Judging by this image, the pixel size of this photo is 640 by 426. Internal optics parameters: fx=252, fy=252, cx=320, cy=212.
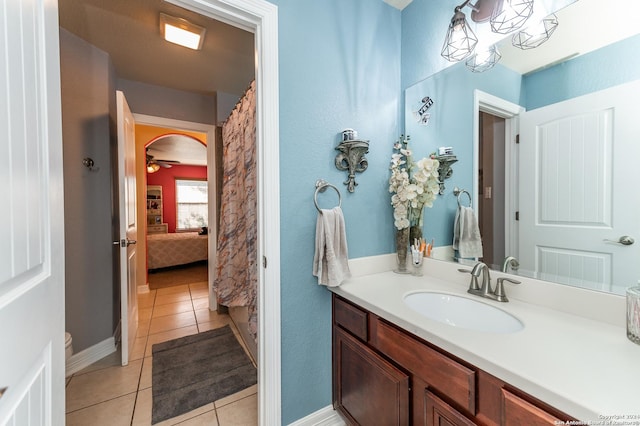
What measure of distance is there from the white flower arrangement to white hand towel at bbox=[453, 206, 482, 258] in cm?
17

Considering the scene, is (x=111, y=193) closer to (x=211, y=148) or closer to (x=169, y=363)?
(x=211, y=148)

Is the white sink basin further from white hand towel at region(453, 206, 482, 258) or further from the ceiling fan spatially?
the ceiling fan

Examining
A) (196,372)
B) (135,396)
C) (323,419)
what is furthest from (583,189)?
(135,396)

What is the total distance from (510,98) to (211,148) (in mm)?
2866

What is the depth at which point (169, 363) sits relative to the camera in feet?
6.54

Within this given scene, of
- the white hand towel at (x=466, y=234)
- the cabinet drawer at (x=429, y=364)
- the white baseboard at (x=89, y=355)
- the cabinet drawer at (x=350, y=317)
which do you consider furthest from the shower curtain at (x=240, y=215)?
the white hand towel at (x=466, y=234)

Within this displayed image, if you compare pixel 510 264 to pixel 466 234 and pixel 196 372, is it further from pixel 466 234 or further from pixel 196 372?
pixel 196 372

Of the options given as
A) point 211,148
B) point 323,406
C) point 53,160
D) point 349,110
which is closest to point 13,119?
point 53,160

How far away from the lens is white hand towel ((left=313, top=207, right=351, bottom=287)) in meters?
1.26

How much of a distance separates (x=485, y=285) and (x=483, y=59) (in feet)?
3.61

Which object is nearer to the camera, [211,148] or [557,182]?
[557,182]

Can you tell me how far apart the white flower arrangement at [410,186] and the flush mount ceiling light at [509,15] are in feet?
2.08

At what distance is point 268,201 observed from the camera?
1.21 metres

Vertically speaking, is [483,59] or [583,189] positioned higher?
[483,59]
